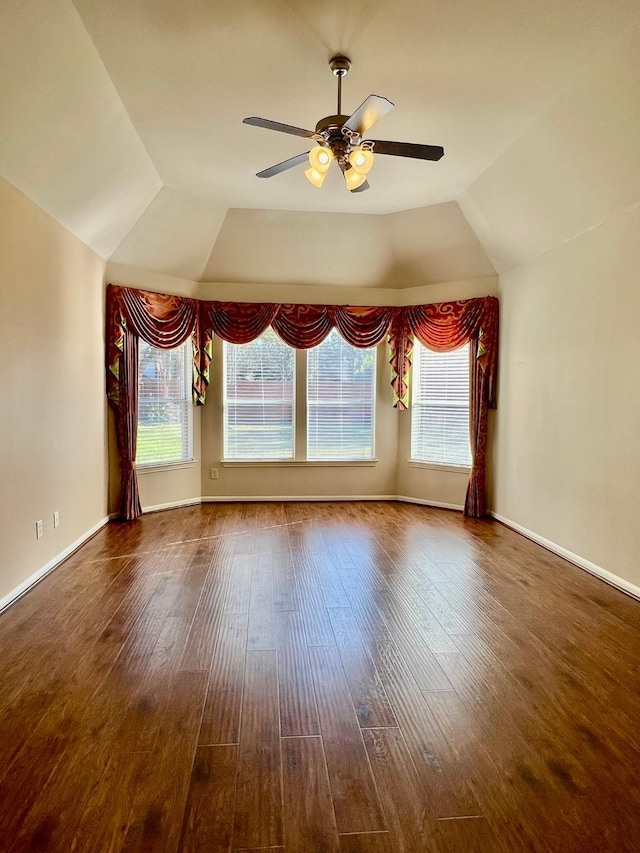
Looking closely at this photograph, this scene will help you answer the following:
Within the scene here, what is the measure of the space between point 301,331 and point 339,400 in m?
0.97

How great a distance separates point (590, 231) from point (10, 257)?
412 cm

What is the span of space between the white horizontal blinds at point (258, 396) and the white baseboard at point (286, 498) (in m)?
0.49

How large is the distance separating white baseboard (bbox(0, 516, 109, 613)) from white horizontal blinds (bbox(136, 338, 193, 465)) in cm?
107

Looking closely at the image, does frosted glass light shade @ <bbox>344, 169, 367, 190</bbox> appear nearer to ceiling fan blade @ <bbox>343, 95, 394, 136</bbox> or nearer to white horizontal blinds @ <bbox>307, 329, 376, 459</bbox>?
ceiling fan blade @ <bbox>343, 95, 394, 136</bbox>

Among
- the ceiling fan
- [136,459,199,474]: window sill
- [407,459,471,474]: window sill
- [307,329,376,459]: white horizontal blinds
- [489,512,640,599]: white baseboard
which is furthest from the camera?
[307,329,376,459]: white horizontal blinds

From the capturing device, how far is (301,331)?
232 inches

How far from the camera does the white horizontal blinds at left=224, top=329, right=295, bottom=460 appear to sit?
6051 millimetres

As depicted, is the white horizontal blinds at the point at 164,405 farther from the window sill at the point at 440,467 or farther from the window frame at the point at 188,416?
the window sill at the point at 440,467

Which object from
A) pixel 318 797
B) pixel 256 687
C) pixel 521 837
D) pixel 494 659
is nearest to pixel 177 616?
pixel 256 687

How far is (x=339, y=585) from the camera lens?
358 cm

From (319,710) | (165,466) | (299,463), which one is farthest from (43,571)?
(299,463)

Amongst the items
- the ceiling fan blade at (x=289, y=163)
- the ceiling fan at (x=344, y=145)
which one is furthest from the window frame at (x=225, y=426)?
the ceiling fan at (x=344, y=145)

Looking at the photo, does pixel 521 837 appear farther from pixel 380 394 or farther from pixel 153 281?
pixel 153 281

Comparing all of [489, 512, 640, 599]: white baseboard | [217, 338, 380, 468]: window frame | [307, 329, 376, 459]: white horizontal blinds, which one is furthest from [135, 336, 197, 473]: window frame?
[489, 512, 640, 599]: white baseboard
